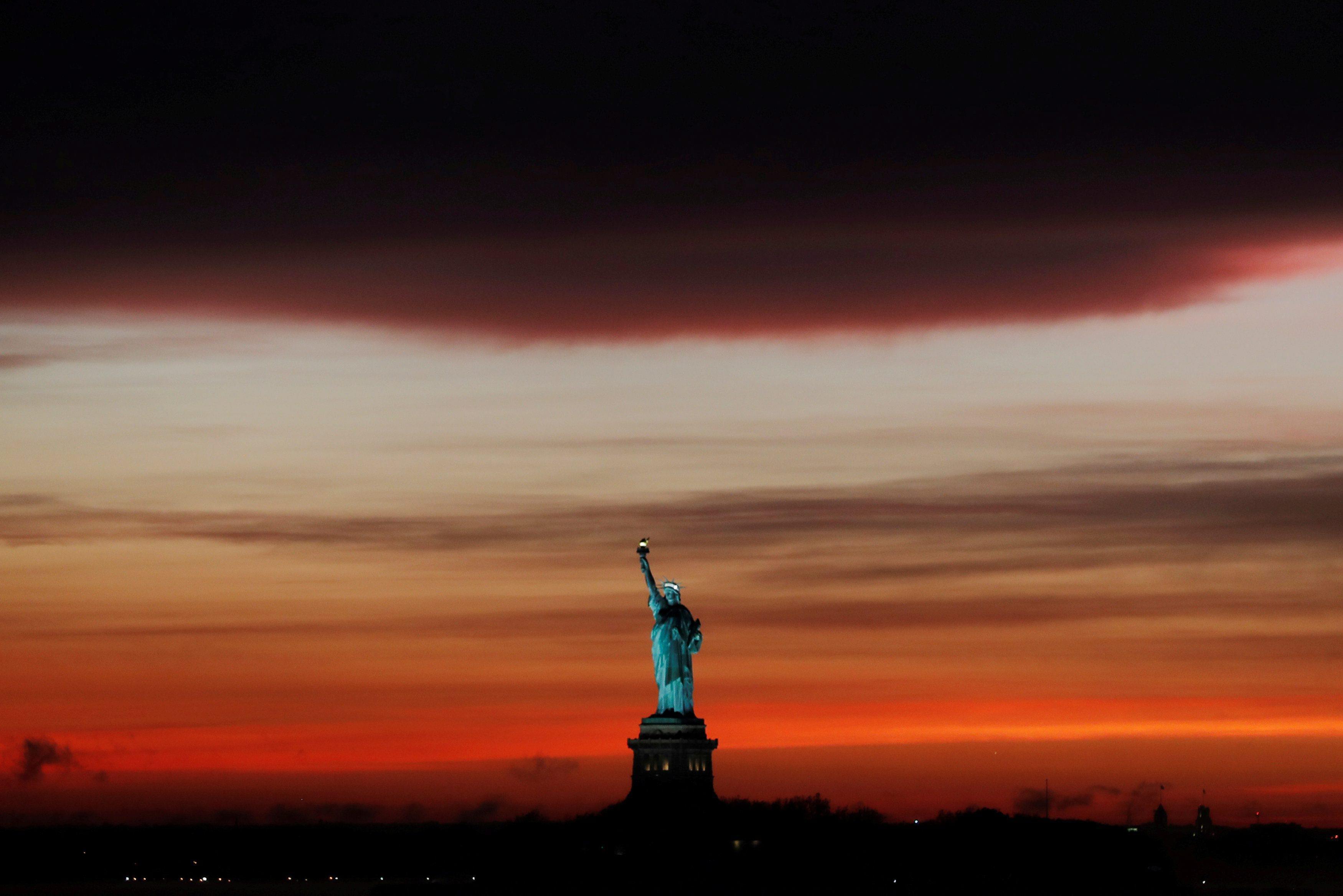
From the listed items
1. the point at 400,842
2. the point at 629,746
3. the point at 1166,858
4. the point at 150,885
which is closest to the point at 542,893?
the point at 629,746

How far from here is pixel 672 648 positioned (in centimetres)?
8844

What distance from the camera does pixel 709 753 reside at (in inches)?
3479

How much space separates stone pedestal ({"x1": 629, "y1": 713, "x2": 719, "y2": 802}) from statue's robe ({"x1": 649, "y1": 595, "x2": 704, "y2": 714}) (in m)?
0.77

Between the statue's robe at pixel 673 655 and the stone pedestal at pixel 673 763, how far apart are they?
2.52 feet

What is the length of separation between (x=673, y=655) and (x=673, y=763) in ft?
14.0

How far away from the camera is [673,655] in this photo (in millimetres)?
88375

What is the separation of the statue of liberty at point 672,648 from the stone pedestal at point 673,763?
72cm

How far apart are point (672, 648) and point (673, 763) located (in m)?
4.54

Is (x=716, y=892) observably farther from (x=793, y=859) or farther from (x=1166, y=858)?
(x=1166, y=858)

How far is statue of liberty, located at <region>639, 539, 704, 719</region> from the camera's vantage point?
88.5 meters

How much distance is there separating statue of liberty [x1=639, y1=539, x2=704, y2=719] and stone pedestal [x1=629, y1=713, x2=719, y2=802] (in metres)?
0.72

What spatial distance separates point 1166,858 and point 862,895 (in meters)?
31.9

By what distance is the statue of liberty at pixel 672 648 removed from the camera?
88500 millimetres

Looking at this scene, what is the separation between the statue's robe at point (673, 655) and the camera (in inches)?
3484
